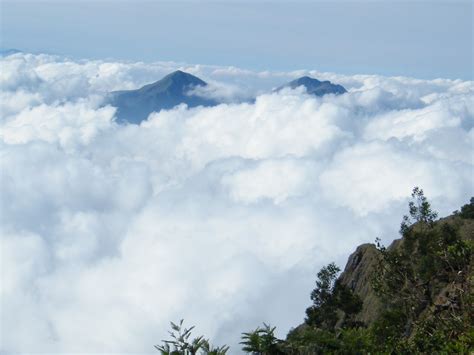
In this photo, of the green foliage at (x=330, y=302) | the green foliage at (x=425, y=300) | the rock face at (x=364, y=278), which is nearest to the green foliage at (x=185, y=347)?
the green foliage at (x=425, y=300)

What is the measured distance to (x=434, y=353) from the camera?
2512 cm

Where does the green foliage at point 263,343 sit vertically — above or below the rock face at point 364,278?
below

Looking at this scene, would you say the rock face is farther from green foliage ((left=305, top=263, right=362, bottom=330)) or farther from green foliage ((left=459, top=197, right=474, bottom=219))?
green foliage ((left=459, top=197, right=474, bottom=219))

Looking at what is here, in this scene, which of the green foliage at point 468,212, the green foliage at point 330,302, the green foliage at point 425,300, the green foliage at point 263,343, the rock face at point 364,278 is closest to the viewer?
the green foliage at point 425,300

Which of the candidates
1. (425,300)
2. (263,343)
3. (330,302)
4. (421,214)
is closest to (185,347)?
(263,343)

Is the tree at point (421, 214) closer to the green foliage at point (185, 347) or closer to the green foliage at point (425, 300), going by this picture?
the green foliage at point (425, 300)

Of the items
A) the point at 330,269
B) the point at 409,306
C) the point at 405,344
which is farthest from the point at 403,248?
the point at 405,344

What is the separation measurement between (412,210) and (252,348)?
71018mm

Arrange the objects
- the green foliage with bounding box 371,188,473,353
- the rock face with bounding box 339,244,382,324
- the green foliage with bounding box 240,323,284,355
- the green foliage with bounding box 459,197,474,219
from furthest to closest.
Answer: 1. the green foliage with bounding box 459,197,474,219
2. the rock face with bounding box 339,244,382,324
3. the green foliage with bounding box 240,323,284,355
4. the green foliage with bounding box 371,188,473,353

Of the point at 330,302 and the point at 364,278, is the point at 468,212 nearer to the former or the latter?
the point at 364,278

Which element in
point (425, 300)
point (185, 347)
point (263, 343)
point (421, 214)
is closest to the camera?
point (185, 347)

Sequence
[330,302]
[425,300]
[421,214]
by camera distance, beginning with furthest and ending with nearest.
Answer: [421,214] → [330,302] → [425,300]

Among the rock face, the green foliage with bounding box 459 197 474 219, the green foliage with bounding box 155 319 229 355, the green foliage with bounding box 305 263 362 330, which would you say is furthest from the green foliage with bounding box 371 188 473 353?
the green foliage with bounding box 459 197 474 219

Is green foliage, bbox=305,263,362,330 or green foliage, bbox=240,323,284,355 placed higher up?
green foliage, bbox=305,263,362,330
